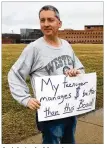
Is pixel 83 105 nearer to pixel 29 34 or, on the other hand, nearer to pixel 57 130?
pixel 57 130

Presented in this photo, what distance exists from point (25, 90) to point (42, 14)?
1.95 ft

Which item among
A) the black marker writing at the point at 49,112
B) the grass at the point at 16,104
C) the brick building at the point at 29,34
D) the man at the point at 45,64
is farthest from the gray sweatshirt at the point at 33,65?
the grass at the point at 16,104

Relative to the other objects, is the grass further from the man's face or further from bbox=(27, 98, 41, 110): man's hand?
bbox=(27, 98, 41, 110): man's hand

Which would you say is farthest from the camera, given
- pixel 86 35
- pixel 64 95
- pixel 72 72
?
pixel 86 35

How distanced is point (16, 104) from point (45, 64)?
2.10 metres

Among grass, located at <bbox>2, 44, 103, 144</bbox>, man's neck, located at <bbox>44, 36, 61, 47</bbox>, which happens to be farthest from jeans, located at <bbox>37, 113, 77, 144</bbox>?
grass, located at <bbox>2, 44, 103, 144</bbox>

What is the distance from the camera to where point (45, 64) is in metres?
2.63

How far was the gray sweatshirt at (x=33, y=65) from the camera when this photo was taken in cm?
261

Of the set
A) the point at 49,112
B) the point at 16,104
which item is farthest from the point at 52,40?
the point at 16,104

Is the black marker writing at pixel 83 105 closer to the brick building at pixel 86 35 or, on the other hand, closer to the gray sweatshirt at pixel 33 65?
the gray sweatshirt at pixel 33 65

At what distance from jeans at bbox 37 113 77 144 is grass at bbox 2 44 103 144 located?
2.43 feet

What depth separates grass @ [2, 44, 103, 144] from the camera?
3381mm

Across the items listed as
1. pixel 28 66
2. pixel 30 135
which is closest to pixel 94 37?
pixel 28 66

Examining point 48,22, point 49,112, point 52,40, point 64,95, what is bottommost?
point 49,112
